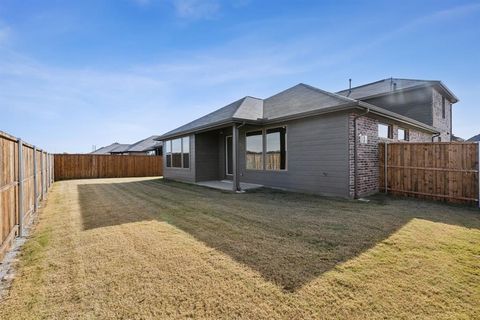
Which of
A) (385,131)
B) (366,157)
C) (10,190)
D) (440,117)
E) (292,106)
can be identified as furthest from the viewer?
(440,117)

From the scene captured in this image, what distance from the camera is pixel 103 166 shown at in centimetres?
1844

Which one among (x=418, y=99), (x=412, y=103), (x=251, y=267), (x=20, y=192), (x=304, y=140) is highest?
(x=418, y=99)

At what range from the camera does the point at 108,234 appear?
4.37 m

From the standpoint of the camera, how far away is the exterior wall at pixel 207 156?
12.8 meters

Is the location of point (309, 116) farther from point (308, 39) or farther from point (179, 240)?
point (179, 240)

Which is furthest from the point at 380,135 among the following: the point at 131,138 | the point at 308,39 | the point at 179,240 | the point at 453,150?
the point at 131,138

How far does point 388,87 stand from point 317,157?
36.0 ft

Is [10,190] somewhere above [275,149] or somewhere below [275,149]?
below

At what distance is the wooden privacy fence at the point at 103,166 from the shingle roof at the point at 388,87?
16.4m

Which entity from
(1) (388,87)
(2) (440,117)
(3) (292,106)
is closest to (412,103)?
(1) (388,87)

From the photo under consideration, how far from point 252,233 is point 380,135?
7.21 m

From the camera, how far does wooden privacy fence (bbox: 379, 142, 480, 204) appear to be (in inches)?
268

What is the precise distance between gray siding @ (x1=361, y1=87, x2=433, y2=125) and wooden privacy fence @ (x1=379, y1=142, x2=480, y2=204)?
8024 mm

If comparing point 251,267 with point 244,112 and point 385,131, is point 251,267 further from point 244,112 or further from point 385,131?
point 385,131
